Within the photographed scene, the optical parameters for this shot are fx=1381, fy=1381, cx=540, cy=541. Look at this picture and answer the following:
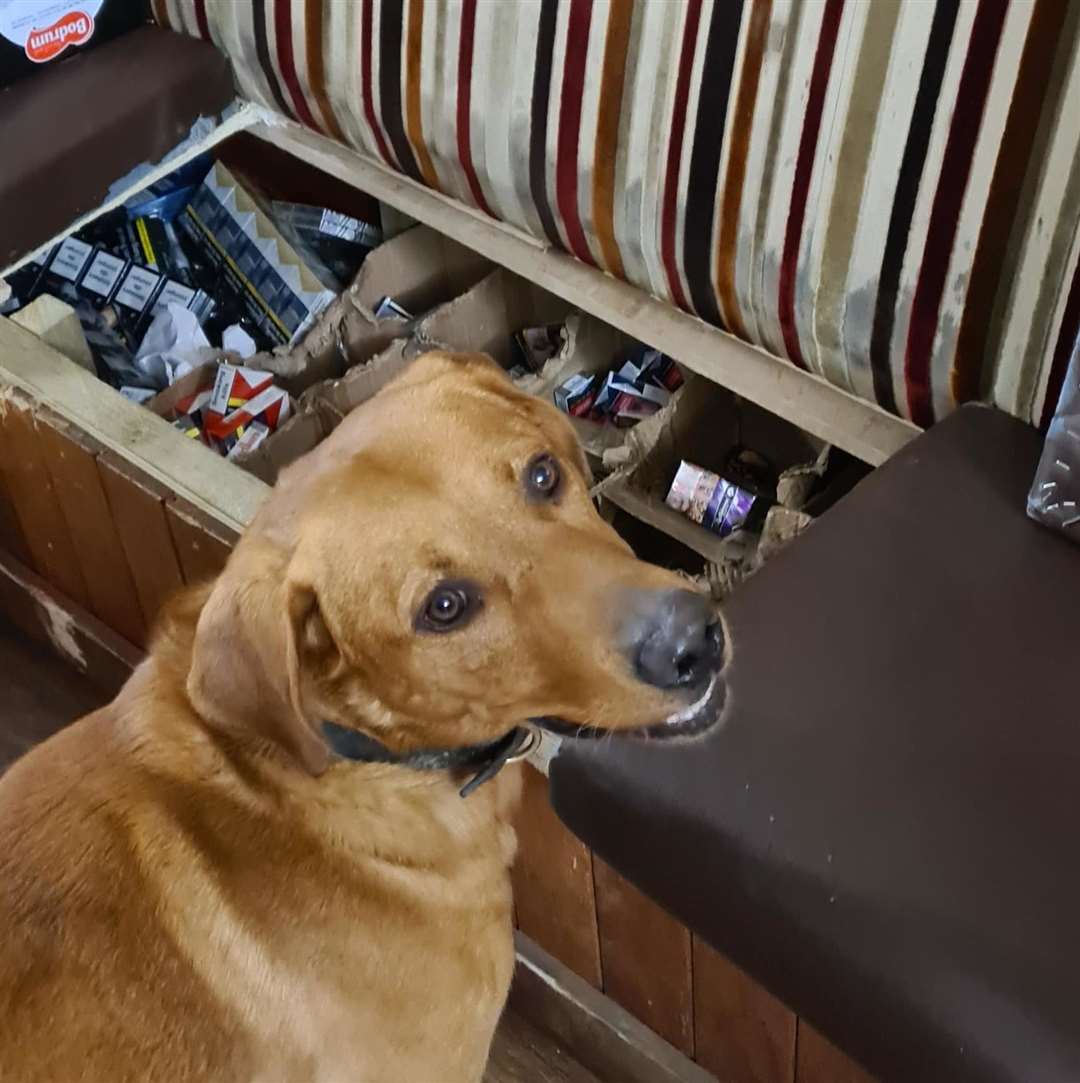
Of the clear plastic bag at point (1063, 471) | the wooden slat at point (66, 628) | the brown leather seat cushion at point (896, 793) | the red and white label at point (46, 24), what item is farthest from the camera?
the wooden slat at point (66, 628)

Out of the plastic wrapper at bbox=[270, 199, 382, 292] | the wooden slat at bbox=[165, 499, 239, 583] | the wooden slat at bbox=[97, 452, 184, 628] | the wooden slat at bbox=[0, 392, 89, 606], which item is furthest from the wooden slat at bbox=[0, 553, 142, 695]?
the plastic wrapper at bbox=[270, 199, 382, 292]

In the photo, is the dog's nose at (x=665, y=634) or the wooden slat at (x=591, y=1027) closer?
the dog's nose at (x=665, y=634)

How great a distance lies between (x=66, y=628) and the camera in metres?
1.99

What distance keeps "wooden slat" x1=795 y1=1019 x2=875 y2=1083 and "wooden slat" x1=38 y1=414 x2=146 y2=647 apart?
0.99 meters

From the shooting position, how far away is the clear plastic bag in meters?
1.15

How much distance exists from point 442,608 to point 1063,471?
0.56 metres

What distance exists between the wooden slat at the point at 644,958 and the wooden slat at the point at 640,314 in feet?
1.68

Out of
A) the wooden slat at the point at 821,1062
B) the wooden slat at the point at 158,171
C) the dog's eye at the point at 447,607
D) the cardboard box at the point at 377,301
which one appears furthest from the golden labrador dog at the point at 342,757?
the wooden slat at the point at 158,171

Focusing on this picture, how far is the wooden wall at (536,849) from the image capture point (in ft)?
4.29

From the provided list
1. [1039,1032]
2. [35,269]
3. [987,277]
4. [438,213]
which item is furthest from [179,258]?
[1039,1032]

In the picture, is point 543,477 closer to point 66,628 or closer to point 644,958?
point 644,958

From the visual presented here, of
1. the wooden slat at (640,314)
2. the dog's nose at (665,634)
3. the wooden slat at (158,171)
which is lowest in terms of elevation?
the wooden slat at (640,314)

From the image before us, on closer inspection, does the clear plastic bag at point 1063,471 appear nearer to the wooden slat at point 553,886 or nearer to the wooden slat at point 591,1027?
the wooden slat at point 553,886

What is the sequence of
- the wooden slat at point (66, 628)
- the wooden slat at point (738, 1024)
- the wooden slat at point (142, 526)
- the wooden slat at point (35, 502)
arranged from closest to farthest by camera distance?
the wooden slat at point (738, 1024)
the wooden slat at point (142, 526)
the wooden slat at point (35, 502)
the wooden slat at point (66, 628)
